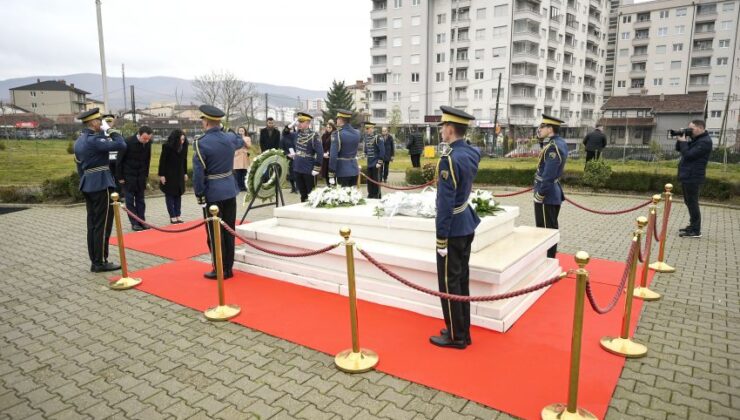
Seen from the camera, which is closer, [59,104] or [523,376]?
[523,376]

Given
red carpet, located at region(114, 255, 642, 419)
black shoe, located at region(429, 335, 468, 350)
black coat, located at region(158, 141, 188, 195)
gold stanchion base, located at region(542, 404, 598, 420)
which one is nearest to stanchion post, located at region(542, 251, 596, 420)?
gold stanchion base, located at region(542, 404, 598, 420)

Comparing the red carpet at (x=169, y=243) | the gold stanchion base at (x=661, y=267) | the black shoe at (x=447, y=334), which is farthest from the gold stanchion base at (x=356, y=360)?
the gold stanchion base at (x=661, y=267)

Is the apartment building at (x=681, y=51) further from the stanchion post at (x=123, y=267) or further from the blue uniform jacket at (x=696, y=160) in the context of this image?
the stanchion post at (x=123, y=267)

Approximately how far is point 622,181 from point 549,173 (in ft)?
31.8

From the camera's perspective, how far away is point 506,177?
53.6 feet

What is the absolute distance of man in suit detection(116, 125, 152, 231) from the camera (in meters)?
9.31

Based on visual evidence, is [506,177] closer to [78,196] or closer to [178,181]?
[178,181]

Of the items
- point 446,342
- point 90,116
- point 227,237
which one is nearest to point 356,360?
point 446,342

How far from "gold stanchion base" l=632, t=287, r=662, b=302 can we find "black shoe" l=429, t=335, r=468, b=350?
8.85 ft

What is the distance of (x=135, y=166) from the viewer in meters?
9.41

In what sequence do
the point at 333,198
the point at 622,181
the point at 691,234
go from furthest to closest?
1. the point at 622,181
2. the point at 691,234
3. the point at 333,198

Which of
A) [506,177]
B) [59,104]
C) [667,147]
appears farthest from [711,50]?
[59,104]

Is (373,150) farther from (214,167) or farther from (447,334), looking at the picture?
(447,334)

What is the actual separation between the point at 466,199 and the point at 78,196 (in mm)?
11988
